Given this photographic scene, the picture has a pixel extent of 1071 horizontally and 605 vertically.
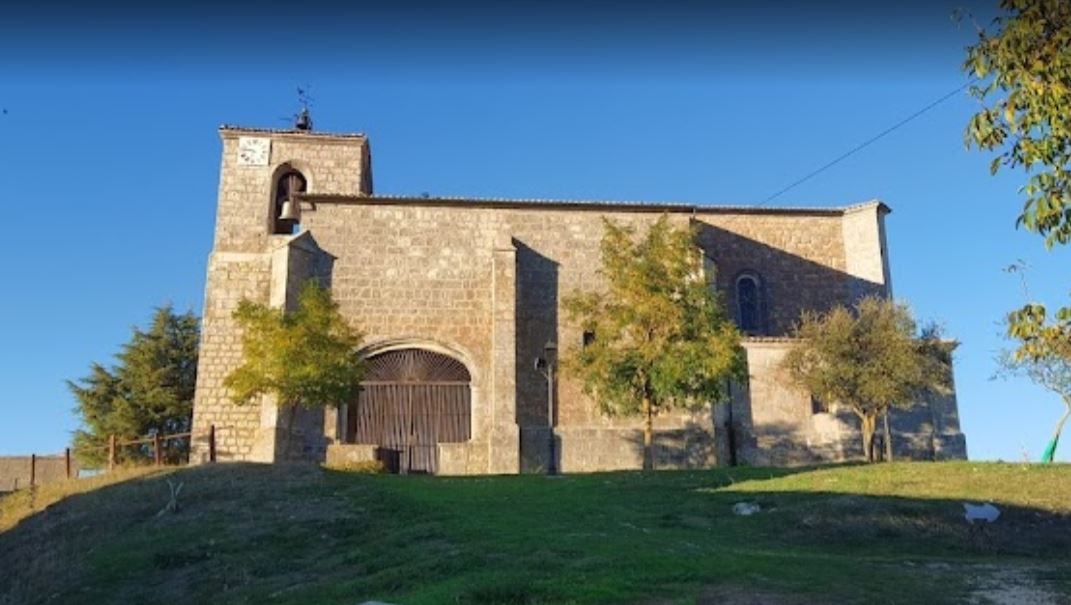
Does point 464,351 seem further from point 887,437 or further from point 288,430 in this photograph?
point 887,437

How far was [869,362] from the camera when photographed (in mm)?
27375

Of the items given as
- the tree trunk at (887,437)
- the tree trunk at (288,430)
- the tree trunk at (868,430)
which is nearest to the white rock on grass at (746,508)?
the tree trunk at (868,430)

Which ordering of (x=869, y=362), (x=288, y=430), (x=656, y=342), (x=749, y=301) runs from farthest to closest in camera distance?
(x=749, y=301) < (x=288, y=430) < (x=869, y=362) < (x=656, y=342)

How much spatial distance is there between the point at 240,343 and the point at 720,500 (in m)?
19.8

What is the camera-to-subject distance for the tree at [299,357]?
25016mm

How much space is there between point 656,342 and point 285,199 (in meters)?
16.8

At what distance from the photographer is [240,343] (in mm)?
31156

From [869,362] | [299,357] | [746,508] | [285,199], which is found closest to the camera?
[746,508]

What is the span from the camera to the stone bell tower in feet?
99.2

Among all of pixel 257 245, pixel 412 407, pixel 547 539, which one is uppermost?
pixel 257 245

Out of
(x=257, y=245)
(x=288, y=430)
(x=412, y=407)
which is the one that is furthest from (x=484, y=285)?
(x=257, y=245)

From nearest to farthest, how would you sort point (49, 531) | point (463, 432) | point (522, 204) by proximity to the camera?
point (49, 531), point (463, 432), point (522, 204)

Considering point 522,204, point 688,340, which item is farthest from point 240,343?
point 688,340

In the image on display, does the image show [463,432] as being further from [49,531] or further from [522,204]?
[49,531]
